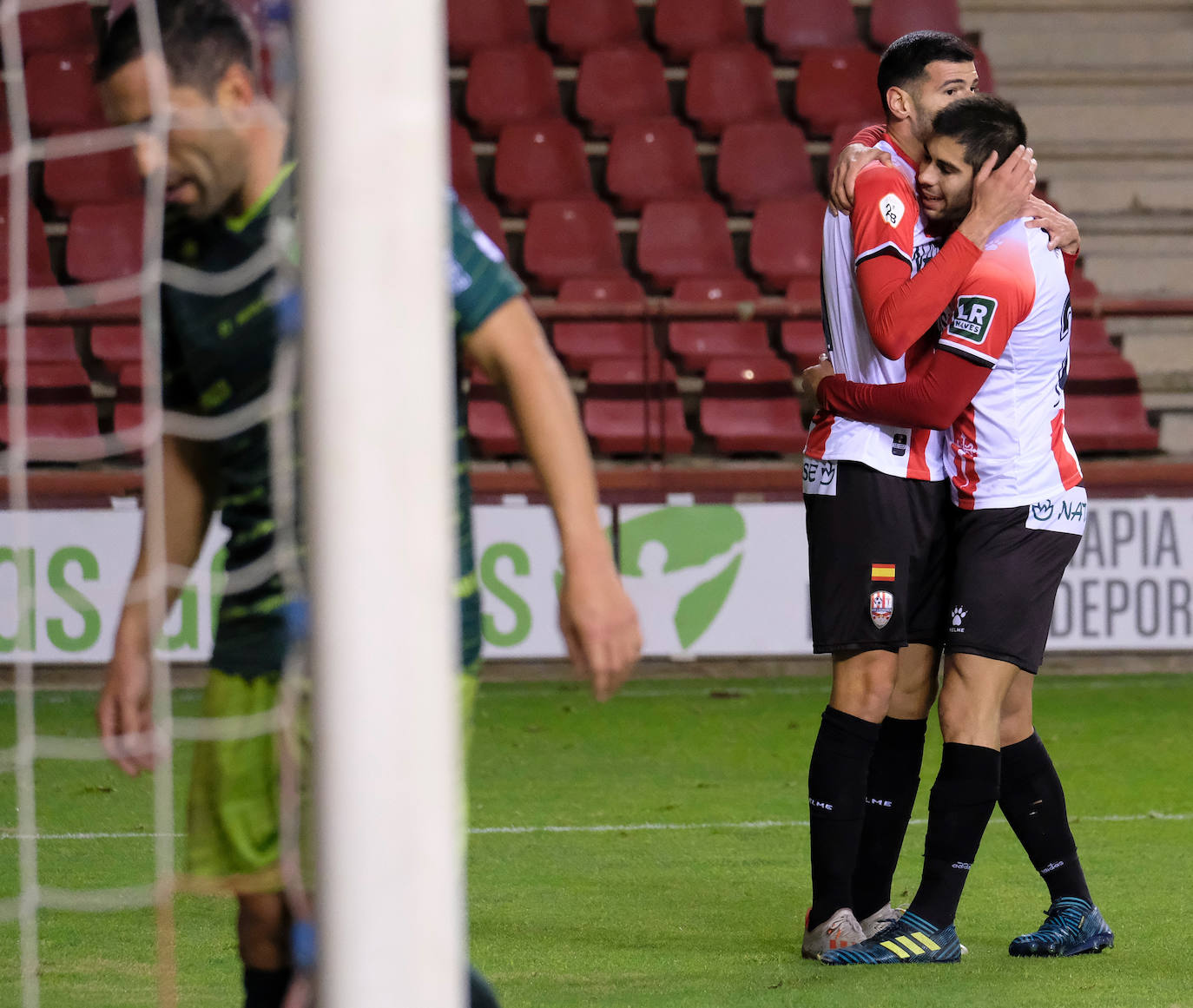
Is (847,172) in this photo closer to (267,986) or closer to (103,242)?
(267,986)

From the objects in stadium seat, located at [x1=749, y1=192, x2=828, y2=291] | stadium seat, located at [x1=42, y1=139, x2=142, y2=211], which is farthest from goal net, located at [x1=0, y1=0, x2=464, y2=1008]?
stadium seat, located at [x1=749, y1=192, x2=828, y2=291]

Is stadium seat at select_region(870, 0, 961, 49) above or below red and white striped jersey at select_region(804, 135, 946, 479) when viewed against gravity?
above

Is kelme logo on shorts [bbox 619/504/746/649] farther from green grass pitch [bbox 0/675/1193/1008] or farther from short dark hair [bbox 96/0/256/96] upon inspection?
short dark hair [bbox 96/0/256/96]

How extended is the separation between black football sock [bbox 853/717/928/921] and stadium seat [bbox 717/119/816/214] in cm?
690

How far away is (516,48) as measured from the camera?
10.3m

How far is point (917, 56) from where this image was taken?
11.4 ft

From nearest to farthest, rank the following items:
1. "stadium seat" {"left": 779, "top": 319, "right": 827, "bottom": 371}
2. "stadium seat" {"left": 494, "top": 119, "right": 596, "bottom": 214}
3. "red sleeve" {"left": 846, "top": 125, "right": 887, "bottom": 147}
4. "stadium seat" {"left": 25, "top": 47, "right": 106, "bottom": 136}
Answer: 1. "red sleeve" {"left": 846, "top": 125, "right": 887, "bottom": 147}
2. "stadium seat" {"left": 779, "top": 319, "right": 827, "bottom": 371}
3. "stadium seat" {"left": 25, "top": 47, "right": 106, "bottom": 136}
4. "stadium seat" {"left": 494, "top": 119, "right": 596, "bottom": 214}

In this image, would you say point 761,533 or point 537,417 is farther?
point 761,533

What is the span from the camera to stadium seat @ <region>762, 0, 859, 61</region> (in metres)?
10.7

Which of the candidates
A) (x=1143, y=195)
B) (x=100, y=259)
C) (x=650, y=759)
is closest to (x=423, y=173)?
(x=650, y=759)

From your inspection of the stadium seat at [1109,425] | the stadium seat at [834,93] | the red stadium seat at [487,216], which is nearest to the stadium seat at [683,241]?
the red stadium seat at [487,216]

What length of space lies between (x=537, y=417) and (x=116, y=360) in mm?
7068

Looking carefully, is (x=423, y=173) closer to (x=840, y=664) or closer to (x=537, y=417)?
(x=537, y=417)

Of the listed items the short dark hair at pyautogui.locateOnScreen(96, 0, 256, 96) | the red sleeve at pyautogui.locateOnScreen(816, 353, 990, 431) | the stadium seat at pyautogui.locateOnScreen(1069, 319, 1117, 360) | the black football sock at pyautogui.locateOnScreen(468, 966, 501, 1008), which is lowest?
the black football sock at pyautogui.locateOnScreen(468, 966, 501, 1008)
